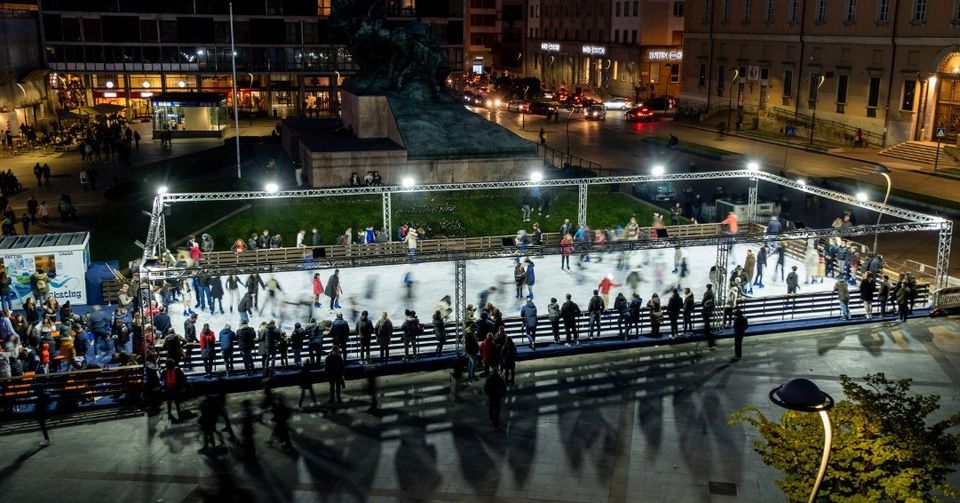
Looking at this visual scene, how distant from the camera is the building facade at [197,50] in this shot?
241ft

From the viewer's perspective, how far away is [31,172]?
48156mm

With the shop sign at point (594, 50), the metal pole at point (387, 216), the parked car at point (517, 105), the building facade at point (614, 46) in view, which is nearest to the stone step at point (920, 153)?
the metal pole at point (387, 216)

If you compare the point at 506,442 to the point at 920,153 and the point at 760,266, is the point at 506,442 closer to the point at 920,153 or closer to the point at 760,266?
the point at 760,266

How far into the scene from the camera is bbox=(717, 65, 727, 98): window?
2783 inches

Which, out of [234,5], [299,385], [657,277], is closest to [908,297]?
[657,277]

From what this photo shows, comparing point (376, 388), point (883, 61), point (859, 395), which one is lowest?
point (376, 388)

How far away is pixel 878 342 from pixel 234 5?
66.6 meters

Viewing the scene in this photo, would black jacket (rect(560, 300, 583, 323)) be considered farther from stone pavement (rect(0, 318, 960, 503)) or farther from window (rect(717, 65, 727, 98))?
window (rect(717, 65, 727, 98))

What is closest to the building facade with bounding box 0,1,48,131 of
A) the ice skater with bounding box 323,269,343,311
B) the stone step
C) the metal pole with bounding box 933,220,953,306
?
the ice skater with bounding box 323,269,343,311

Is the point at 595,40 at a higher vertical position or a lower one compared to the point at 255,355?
higher

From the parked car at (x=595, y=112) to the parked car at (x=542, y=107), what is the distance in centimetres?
253

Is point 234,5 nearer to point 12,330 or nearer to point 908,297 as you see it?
point 12,330

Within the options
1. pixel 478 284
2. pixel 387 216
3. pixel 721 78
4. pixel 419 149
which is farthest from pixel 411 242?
pixel 721 78

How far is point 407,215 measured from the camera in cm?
3466
